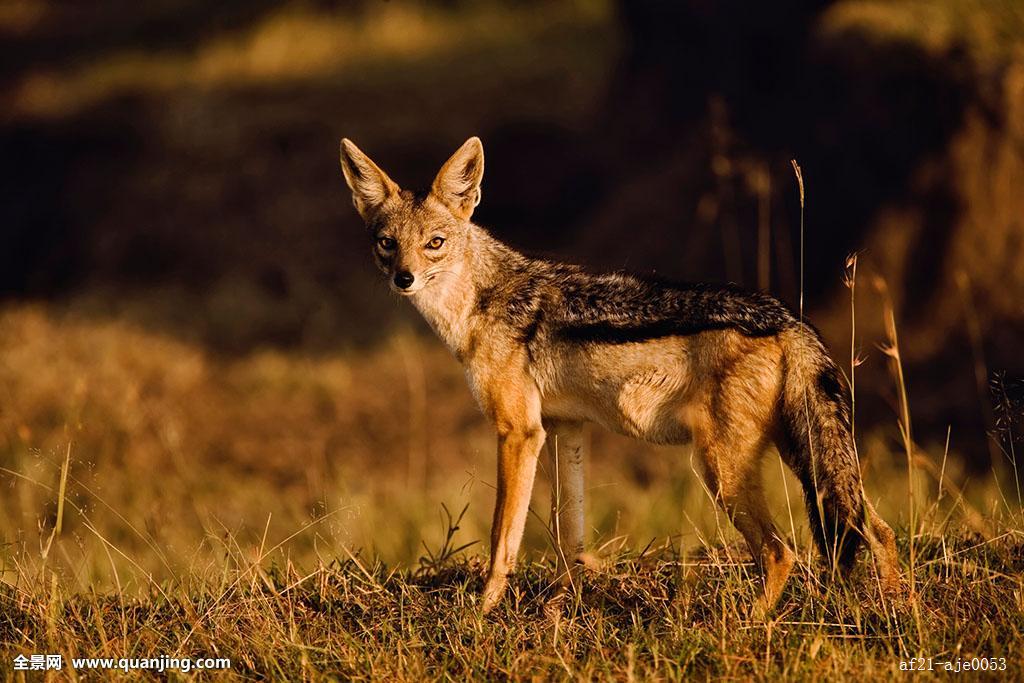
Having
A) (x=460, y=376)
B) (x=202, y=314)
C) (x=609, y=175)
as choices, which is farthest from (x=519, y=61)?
(x=460, y=376)

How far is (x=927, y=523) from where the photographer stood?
6141mm

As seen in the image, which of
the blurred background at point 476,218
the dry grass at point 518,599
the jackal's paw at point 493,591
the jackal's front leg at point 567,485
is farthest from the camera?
the blurred background at point 476,218

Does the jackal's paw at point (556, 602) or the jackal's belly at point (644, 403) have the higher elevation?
the jackal's belly at point (644, 403)

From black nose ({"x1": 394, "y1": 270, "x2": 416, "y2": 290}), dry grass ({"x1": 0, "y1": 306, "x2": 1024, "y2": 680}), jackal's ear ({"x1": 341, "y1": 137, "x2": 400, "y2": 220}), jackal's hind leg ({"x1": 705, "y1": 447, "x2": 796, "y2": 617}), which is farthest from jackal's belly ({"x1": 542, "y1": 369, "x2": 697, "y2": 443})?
jackal's ear ({"x1": 341, "y1": 137, "x2": 400, "y2": 220})

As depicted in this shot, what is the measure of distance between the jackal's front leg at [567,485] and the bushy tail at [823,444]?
114 cm

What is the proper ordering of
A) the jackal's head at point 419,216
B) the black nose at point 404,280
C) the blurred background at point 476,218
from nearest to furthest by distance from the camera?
A: the black nose at point 404,280 < the jackal's head at point 419,216 < the blurred background at point 476,218

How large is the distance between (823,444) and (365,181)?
2.96 metres

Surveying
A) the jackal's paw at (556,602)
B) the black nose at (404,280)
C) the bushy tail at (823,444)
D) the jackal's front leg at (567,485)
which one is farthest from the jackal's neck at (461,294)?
the bushy tail at (823,444)

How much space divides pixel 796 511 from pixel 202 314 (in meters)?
10.0

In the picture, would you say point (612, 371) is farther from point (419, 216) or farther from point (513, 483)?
point (419, 216)

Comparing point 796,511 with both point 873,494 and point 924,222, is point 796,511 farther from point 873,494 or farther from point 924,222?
point 924,222

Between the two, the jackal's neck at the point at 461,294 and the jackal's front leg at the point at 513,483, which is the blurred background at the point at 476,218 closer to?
the jackal's neck at the point at 461,294

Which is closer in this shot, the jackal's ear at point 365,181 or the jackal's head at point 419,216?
the jackal's head at point 419,216

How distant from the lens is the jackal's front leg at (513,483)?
214 inches
